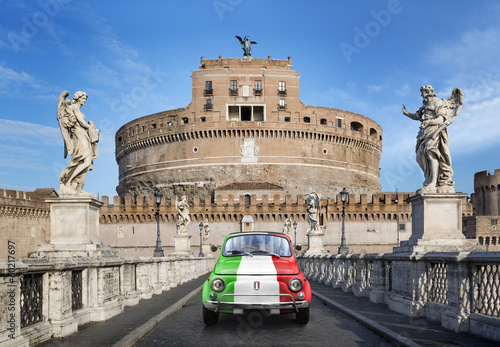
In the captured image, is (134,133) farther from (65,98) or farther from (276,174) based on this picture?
(65,98)

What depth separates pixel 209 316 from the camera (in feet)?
26.1

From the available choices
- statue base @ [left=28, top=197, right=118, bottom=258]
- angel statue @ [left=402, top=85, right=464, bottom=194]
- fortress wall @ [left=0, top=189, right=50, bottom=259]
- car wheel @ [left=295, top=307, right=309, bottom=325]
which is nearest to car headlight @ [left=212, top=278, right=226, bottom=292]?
car wheel @ [left=295, top=307, right=309, bottom=325]

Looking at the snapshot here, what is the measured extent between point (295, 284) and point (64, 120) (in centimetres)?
505

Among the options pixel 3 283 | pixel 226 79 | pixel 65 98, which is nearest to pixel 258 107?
pixel 226 79

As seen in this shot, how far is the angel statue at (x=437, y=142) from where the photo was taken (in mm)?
9422

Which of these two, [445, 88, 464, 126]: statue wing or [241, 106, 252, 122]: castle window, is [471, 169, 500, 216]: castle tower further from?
[445, 88, 464, 126]: statue wing

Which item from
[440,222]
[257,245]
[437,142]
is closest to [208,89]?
[437,142]

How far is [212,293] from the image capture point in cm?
768

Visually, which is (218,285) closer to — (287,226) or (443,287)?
(443,287)

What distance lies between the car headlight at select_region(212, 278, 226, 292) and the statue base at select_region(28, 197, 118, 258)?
2356 millimetres

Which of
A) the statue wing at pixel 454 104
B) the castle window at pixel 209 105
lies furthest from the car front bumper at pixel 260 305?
the castle window at pixel 209 105

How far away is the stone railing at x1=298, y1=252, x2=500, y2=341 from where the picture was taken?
6.25m

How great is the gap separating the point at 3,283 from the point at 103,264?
314cm

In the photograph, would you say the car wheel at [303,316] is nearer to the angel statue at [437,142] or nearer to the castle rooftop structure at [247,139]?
the angel statue at [437,142]
